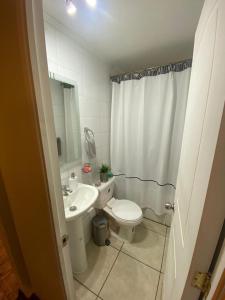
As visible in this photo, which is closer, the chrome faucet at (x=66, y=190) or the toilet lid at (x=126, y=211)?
the chrome faucet at (x=66, y=190)

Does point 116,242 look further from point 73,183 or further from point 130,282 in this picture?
point 73,183

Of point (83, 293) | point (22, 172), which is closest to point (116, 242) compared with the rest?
point (83, 293)

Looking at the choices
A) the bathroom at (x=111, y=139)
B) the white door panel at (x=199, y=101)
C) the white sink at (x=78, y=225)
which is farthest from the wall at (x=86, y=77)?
the white door panel at (x=199, y=101)

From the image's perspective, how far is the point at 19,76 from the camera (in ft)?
1.63

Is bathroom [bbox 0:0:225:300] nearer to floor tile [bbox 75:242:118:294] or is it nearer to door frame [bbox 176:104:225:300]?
floor tile [bbox 75:242:118:294]

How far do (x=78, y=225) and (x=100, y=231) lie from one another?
496 mm

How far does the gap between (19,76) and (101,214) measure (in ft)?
5.62

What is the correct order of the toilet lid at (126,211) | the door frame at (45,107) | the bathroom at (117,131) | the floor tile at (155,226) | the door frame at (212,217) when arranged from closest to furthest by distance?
1. the door frame at (212,217)
2. the door frame at (45,107)
3. the bathroom at (117,131)
4. the toilet lid at (126,211)
5. the floor tile at (155,226)

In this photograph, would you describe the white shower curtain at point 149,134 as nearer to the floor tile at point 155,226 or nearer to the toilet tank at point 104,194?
the floor tile at point 155,226

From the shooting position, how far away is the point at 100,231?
62.1 inches

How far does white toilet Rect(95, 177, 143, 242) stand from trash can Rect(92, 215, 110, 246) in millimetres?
143

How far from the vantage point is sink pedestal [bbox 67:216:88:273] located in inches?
47.1

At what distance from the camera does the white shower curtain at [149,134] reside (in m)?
1.57

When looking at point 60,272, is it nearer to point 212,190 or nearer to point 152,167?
point 212,190
